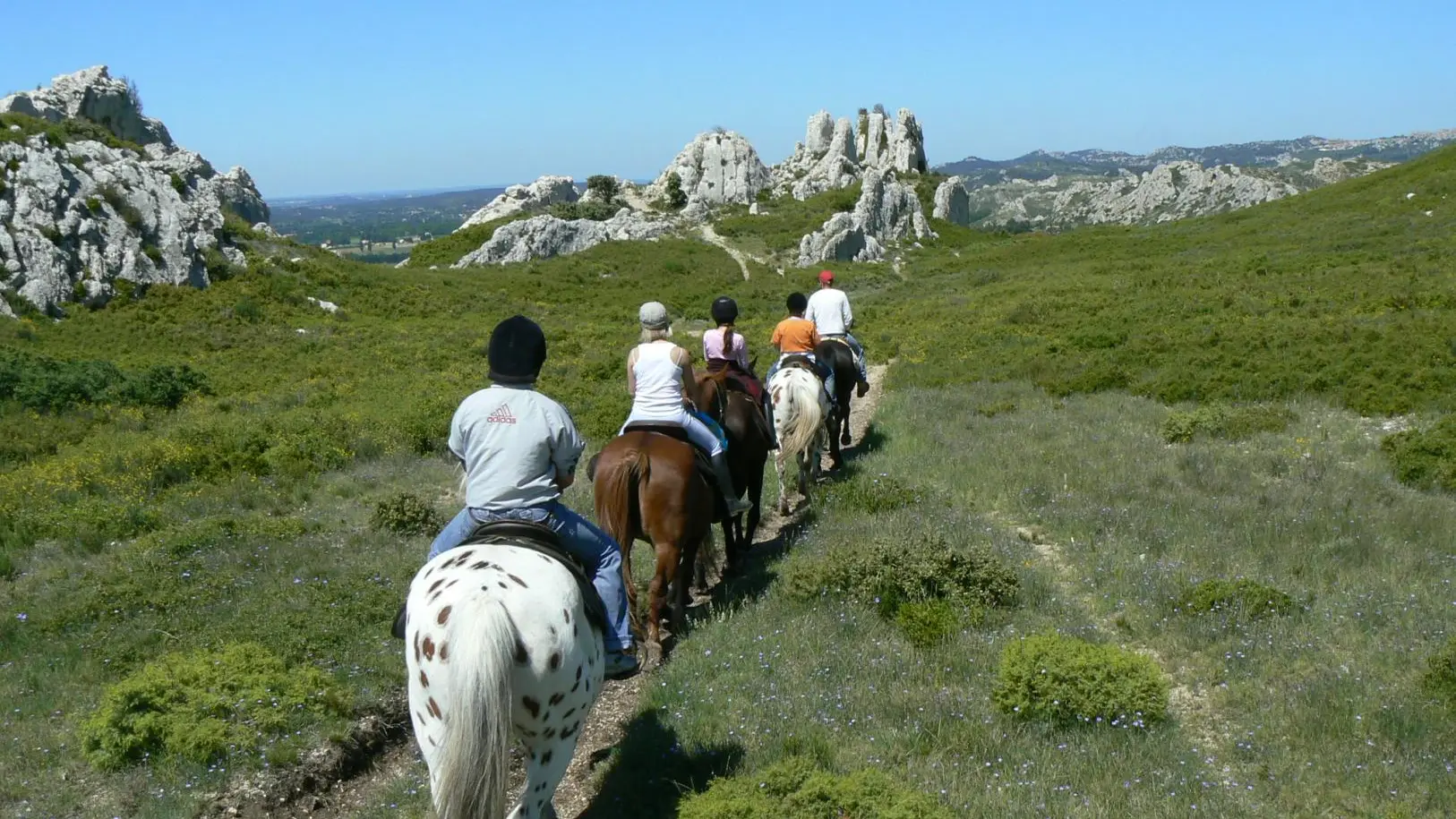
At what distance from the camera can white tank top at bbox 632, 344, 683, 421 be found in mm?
9438

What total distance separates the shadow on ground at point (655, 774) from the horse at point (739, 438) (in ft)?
13.1

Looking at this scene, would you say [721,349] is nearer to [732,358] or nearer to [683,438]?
[732,358]

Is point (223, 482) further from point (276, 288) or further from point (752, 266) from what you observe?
→ point (752, 266)

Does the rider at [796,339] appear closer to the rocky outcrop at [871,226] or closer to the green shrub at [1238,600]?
the green shrub at [1238,600]

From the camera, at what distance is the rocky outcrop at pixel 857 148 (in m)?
101

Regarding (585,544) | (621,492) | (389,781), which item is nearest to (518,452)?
(585,544)

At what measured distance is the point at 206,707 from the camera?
7.18 m

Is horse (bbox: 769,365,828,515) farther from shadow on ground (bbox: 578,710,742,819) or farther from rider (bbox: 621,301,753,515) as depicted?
shadow on ground (bbox: 578,710,742,819)

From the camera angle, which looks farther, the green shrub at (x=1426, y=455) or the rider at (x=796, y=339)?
the rider at (x=796, y=339)

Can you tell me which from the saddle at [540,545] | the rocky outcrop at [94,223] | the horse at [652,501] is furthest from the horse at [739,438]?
the rocky outcrop at [94,223]

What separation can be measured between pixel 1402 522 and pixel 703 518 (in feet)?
25.7

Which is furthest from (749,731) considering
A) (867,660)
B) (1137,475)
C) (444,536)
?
(1137,475)

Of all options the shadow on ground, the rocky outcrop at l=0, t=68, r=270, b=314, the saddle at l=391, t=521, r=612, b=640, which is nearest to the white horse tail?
the shadow on ground

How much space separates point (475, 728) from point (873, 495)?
8.79 m
